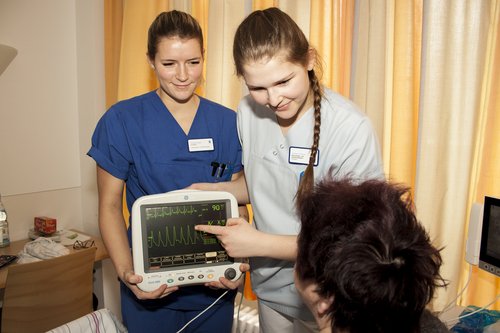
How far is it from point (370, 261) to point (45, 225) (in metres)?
2.47

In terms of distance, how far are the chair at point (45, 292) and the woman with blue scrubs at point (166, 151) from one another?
60 centimetres

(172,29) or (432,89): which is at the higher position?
(172,29)

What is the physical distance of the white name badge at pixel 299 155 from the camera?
1210 millimetres

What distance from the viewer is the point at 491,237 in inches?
51.6

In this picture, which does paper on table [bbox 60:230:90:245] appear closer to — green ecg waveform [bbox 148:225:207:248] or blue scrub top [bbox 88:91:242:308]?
blue scrub top [bbox 88:91:242:308]

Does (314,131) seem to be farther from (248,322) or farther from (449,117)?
(248,322)

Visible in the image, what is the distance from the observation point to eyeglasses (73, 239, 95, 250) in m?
2.48

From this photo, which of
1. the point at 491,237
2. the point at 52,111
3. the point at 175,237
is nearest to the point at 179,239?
the point at 175,237

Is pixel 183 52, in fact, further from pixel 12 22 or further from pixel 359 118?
pixel 12 22

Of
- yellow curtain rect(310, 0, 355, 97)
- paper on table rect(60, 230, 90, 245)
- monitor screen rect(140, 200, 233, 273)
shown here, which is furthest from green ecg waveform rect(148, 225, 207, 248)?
paper on table rect(60, 230, 90, 245)

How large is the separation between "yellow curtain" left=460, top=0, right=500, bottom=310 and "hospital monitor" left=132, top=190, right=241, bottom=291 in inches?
38.3

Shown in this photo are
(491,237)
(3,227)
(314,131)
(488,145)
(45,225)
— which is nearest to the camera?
(314,131)

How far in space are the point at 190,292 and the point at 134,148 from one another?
517 millimetres

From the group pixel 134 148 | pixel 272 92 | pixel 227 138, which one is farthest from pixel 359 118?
pixel 134 148
